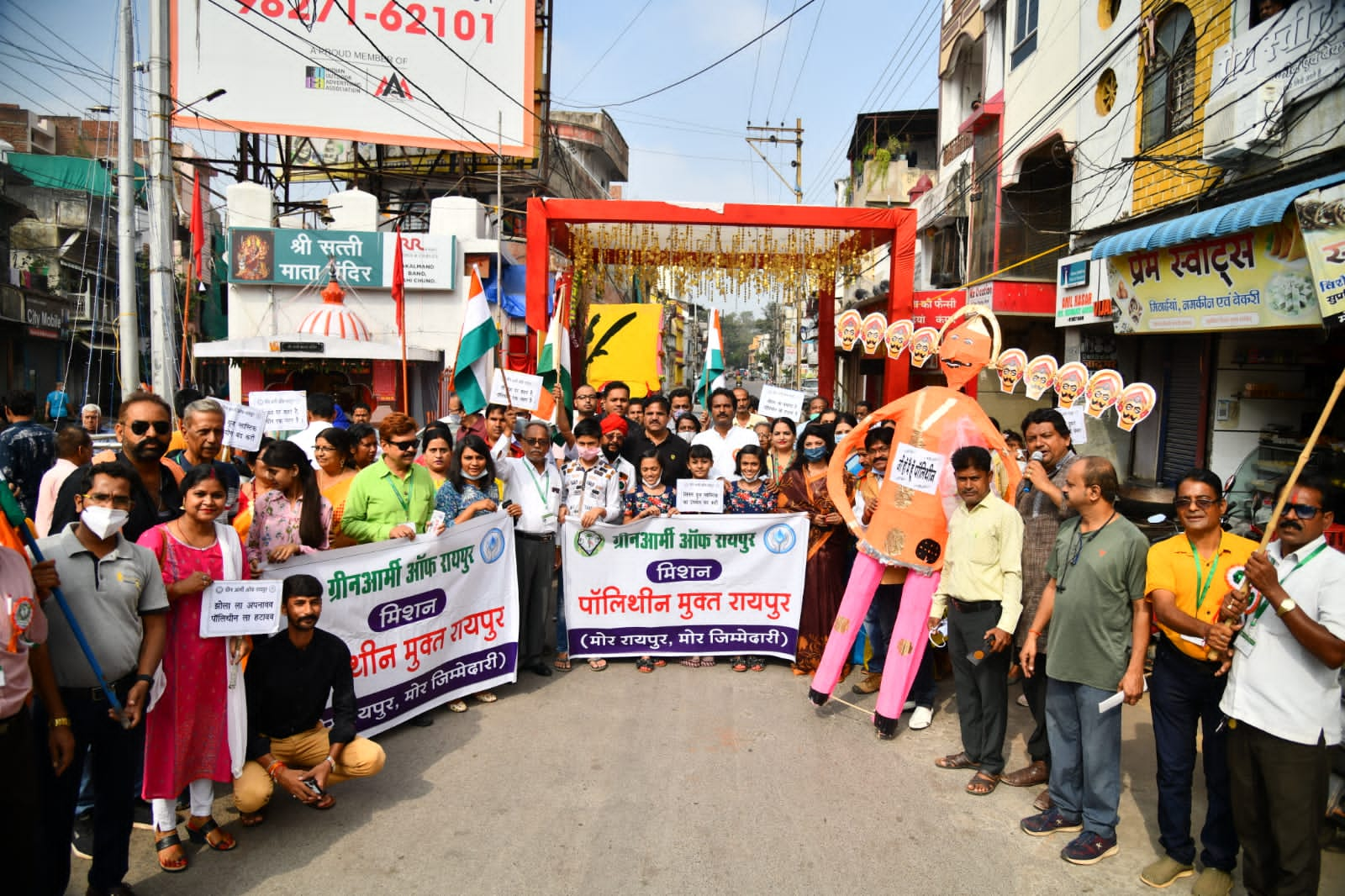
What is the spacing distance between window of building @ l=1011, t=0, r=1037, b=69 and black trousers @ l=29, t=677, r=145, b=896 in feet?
53.6

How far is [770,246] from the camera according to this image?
1148cm

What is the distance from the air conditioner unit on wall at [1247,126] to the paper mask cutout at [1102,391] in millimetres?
2771

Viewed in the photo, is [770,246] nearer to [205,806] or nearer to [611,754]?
[611,754]

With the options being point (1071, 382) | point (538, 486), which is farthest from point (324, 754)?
point (1071, 382)

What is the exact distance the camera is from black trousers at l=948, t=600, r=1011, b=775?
4426 mm

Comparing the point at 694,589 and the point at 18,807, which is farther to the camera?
the point at 694,589

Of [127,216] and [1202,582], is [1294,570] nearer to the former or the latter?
[1202,582]

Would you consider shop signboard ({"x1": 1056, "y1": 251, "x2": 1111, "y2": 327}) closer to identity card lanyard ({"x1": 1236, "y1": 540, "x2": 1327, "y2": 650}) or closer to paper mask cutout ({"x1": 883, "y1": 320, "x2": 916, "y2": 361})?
paper mask cutout ({"x1": 883, "y1": 320, "x2": 916, "y2": 361})

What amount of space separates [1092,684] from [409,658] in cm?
363

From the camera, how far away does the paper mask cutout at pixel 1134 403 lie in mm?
7254

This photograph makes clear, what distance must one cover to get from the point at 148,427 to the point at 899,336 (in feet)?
27.4

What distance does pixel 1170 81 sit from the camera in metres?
10.6

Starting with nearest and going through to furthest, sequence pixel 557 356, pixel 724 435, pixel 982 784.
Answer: pixel 982 784 < pixel 724 435 < pixel 557 356

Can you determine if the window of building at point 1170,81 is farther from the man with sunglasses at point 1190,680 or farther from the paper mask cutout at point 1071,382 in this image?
the man with sunglasses at point 1190,680
